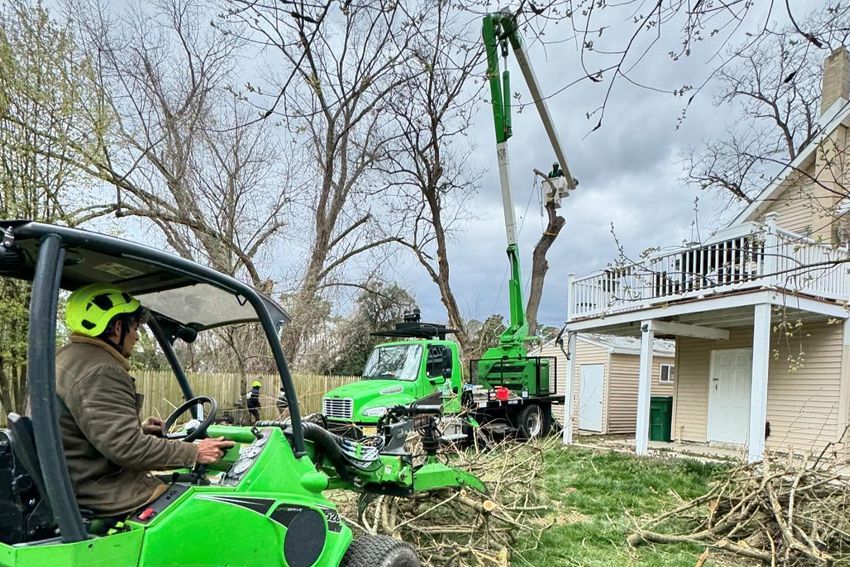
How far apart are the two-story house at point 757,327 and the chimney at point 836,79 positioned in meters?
0.02

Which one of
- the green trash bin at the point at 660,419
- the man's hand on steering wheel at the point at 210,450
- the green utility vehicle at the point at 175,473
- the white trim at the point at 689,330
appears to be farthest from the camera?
the green trash bin at the point at 660,419

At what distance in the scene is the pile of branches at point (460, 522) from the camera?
4.61 metres

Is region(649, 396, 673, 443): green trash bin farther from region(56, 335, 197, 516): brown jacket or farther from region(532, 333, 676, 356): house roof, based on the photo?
region(56, 335, 197, 516): brown jacket

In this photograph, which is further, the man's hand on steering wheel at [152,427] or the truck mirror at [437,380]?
the truck mirror at [437,380]

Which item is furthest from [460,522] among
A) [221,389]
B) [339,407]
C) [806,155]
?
[806,155]

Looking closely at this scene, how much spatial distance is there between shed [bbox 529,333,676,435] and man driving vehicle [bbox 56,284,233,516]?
55.8 ft

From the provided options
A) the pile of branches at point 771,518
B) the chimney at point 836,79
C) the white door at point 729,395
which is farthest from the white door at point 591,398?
the pile of branches at point 771,518

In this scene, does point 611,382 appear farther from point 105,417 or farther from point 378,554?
point 105,417

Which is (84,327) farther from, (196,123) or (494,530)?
(196,123)

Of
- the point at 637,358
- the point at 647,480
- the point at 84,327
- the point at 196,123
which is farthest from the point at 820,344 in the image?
the point at 196,123

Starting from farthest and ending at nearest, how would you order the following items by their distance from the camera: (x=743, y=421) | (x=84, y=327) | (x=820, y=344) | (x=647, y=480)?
1. (x=743, y=421)
2. (x=820, y=344)
3. (x=647, y=480)
4. (x=84, y=327)

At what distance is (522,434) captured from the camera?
43.1 feet

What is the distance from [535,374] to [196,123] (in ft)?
36.7

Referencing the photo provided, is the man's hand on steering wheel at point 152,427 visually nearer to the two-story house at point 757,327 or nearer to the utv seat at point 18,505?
the utv seat at point 18,505
